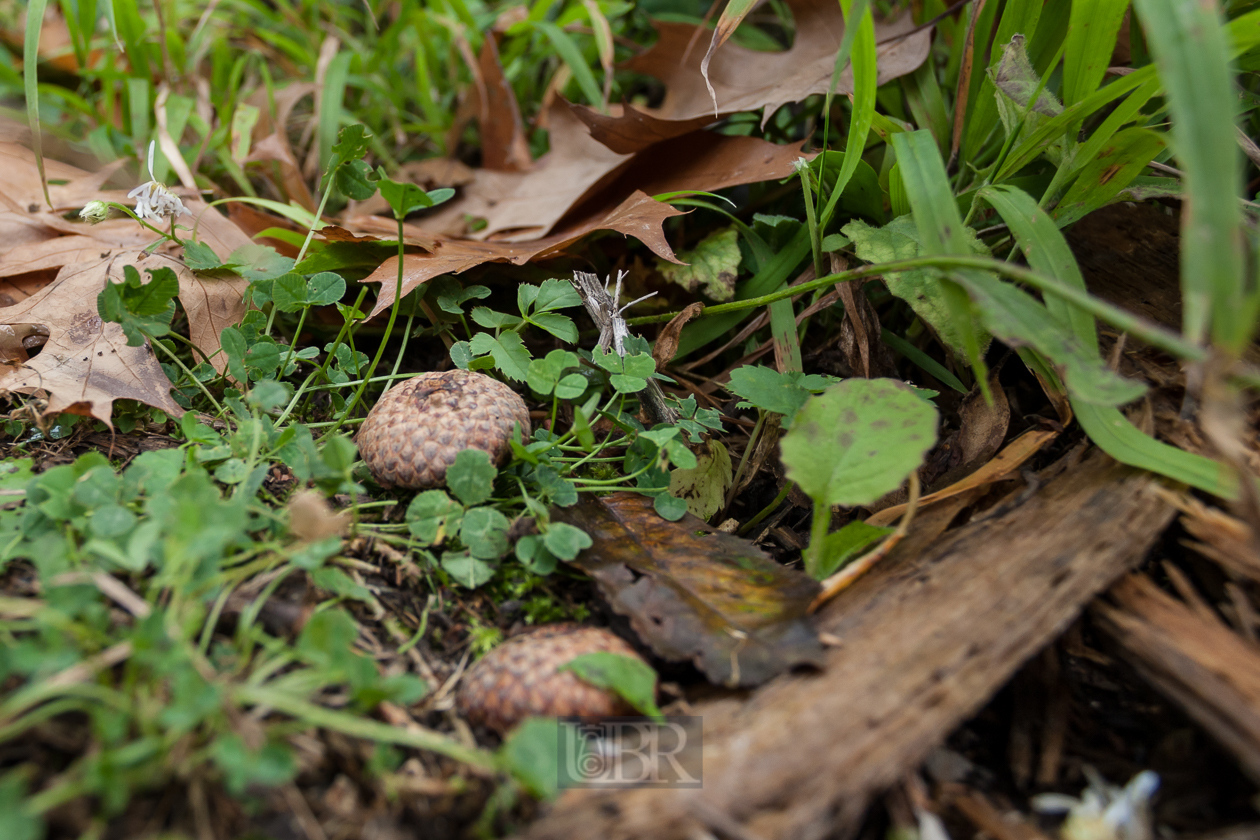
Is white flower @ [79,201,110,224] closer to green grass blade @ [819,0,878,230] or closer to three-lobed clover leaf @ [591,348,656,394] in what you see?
three-lobed clover leaf @ [591,348,656,394]

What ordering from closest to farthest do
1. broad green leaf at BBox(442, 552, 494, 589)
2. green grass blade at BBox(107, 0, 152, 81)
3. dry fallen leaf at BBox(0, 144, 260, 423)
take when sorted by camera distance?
broad green leaf at BBox(442, 552, 494, 589) → dry fallen leaf at BBox(0, 144, 260, 423) → green grass blade at BBox(107, 0, 152, 81)

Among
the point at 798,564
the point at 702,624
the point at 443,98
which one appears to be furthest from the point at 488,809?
the point at 443,98

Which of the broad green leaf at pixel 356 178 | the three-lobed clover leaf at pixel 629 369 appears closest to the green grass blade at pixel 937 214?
the three-lobed clover leaf at pixel 629 369

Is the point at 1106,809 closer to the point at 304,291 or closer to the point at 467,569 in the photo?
the point at 467,569

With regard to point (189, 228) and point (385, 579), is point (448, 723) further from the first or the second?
point (189, 228)

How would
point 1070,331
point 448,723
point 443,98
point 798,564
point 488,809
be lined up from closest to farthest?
point 488,809 < point 448,723 < point 1070,331 < point 798,564 < point 443,98

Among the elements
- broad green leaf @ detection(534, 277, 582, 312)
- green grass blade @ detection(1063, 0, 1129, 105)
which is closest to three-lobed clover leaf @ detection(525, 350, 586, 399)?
broad green leaf @ detection(534, 277, 582, 312)
